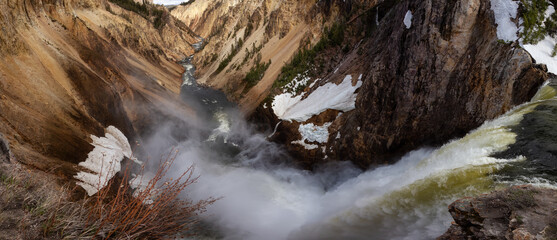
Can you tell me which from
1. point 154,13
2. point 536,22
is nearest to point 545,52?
point 536,22

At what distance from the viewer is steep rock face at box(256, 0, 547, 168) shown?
8.15 metres

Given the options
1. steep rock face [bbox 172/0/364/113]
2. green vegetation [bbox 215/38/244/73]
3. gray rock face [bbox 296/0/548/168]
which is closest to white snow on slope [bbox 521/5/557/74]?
gray rock face [bbox 296/0/548/168]

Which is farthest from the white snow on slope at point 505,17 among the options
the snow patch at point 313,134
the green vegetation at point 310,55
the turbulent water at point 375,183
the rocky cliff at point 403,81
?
the green vegetation at point 310,55

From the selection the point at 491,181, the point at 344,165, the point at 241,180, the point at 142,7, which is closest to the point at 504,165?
the point at 491,181

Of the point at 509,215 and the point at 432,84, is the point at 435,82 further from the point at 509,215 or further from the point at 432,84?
the point at 509,215

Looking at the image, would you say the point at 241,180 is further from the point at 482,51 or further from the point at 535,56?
the point at 535,56

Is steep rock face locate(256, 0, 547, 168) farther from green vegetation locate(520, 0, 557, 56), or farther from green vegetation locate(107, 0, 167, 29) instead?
green vegetation locate(107, 0, 167, 29)

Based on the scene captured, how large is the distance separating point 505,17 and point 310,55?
491 inches

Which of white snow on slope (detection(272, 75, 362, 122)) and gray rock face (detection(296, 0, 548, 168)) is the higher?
white snow on slope (detection(272, 75, 362, 122))

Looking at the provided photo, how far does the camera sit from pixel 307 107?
1587 centimetres

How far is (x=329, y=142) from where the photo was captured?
541 inches

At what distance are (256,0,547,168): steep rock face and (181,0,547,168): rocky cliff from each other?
0.09 ft

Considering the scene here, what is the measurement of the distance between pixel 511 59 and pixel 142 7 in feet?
255

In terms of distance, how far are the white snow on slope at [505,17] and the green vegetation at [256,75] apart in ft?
61.1
